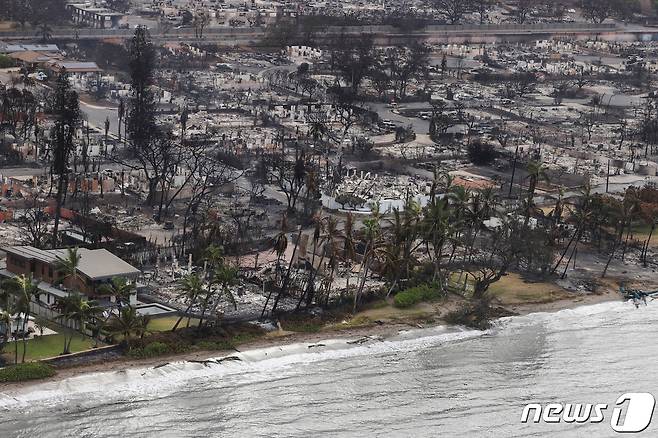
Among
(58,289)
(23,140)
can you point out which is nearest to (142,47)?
(23,140)

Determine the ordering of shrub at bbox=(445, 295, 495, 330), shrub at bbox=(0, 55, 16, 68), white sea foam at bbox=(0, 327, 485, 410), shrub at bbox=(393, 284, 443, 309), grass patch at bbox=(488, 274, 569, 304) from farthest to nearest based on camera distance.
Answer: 1. shrub at bbox=(0, 55, 16, 68)
2. grass patch at bbox=(488, 274, 569, 304)
3. shrub at bbox=(393, 284, 443, 309)
4. shrub at bbox=(445, 295, 495, 330)
5. white sea foam at bbox=(0, 327, 485, 410)

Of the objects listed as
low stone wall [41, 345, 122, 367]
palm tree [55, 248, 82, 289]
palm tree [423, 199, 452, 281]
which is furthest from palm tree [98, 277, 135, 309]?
palm tree [423, 199, 452, 281]

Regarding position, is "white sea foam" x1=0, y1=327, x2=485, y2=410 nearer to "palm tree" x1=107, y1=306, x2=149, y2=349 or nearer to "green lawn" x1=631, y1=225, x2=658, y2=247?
"palm tree" x1=107, y1=306, x2=149, y2=349

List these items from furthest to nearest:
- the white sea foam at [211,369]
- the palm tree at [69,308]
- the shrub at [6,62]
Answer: the shrub at [6,62] → the palm tree at [69,308] → the white sea foam at [211,369]

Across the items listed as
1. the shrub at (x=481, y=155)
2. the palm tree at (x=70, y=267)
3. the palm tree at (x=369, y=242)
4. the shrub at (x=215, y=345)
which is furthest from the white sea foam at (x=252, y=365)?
the shrub at (x=481, y=155)

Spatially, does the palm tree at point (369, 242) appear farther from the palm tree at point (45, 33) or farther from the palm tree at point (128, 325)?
the palm tree at point (45, 33)

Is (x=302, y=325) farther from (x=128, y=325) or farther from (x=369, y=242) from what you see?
(x=128, y=325)
